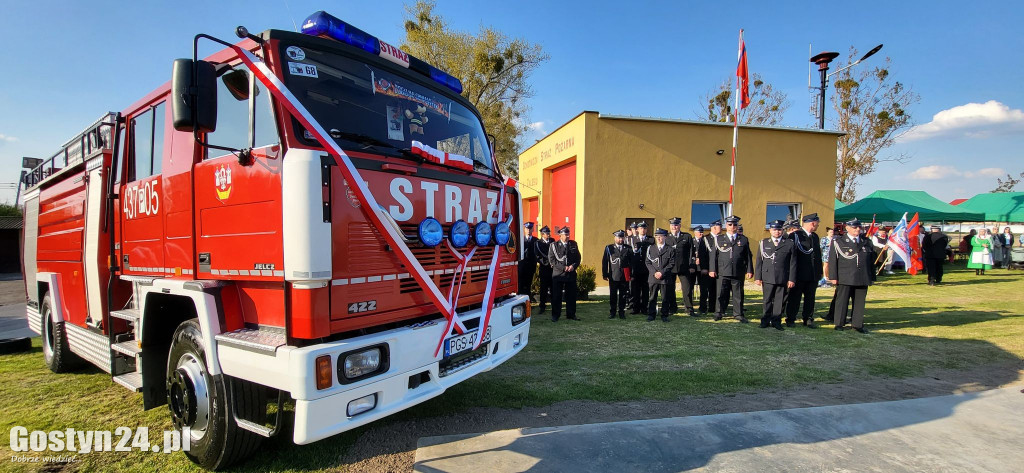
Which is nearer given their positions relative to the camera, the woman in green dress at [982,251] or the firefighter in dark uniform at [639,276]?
the firefighter in dark uniform at [639,276]

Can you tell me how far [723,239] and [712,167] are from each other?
614 cm

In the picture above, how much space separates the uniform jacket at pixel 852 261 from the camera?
7168mm

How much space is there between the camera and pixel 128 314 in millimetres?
3572

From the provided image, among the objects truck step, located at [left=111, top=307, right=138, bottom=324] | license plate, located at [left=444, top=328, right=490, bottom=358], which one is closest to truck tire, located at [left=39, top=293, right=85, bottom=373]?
truck step, located at [left=111, top=307, right=138, bottom=324]

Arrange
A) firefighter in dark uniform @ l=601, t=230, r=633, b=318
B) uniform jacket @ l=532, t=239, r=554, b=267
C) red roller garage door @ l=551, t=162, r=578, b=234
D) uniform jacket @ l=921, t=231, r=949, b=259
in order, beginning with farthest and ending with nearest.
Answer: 1. red roller garage door @ l=551, t=162, r=578, b=234
2. uniform jacket @ l=921, t=231, r=949, b=259
3. uniform jacket @ l=532, t=239, r=554, b=267
4. firefighter in dark uniform @ l=601, t=230, r=633, b=318

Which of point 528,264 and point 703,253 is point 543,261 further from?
point 703,253

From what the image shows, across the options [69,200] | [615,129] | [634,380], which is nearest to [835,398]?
[634,380]

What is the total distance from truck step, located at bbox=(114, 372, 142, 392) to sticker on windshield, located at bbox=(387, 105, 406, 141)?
2.59 m

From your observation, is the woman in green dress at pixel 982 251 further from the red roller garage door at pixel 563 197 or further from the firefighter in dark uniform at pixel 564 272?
the firefighter in dark uniform at pixel 564 272

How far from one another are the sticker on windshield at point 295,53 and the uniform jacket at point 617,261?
6.90 m

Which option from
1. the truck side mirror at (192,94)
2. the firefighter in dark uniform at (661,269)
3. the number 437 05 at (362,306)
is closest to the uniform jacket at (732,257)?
the firefighter in dark uniform at (661,269)

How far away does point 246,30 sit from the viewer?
8.20ft

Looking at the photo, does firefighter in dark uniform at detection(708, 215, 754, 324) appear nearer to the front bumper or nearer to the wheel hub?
the front bumper

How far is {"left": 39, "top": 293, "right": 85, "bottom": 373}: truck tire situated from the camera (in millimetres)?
4930
